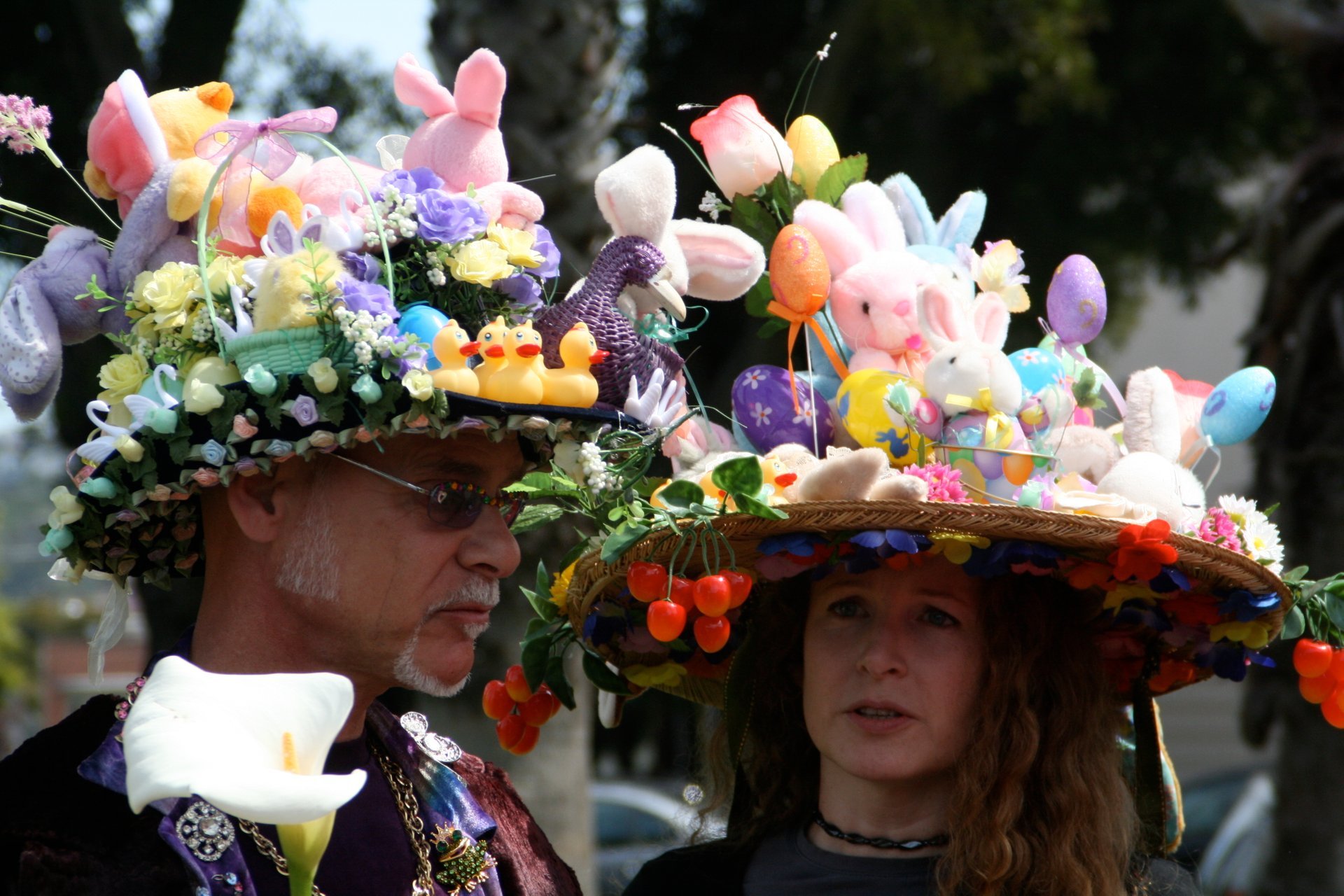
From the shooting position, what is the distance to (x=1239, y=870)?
24.5 ft

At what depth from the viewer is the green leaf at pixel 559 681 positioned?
9.70ft

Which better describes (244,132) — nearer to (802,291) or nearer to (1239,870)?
(802,291)

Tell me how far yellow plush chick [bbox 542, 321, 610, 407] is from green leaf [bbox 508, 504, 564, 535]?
318 millimetres

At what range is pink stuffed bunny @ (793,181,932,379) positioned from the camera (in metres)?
2.69

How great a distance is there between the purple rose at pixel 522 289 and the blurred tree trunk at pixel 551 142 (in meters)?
1.88

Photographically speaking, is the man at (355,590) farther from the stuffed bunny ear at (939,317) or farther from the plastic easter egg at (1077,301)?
the plastic easter egg at (1077,301)

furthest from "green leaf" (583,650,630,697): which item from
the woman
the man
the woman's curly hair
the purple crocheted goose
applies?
the purple crocheted goose

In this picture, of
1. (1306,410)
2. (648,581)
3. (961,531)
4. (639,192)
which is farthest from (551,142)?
(1306,410)

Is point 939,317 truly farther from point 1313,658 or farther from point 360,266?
point 360,266

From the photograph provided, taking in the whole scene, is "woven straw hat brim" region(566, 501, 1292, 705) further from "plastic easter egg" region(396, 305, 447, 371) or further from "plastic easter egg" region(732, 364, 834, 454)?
"plastic easter egg" region(396, 305, 447, 371)

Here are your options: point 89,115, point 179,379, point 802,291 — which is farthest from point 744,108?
point 89,115

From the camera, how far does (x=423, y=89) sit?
2.53 meters

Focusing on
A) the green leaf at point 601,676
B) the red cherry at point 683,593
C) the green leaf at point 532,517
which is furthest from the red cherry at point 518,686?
the red cherry at point 683,593

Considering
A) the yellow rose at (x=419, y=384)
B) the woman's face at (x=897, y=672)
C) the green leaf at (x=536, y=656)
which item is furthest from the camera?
the green leaf at (x=536, y=656)
